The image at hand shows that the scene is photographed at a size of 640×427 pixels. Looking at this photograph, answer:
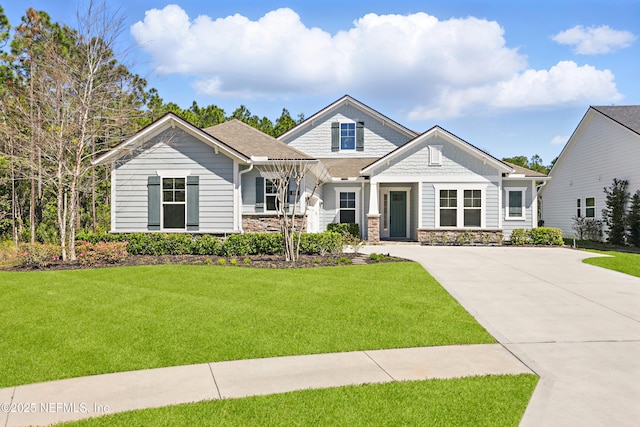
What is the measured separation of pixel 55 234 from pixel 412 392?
1827cm

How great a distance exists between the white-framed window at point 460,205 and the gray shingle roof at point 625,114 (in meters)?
7.38

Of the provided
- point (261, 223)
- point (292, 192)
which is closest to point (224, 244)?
point (261, 223)

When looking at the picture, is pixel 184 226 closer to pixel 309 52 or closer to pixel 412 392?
pixel 309 52

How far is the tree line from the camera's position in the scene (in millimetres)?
14008

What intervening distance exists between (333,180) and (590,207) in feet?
45.9

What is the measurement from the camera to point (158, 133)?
15.9 m

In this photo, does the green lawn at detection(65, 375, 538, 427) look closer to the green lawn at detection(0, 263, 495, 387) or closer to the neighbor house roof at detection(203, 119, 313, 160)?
the green lawn at detection(0, 263, 495, 387)

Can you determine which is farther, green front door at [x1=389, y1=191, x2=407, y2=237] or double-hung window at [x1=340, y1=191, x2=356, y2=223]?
green front door at [x1=389, y1=191, x2=407, y2=237]

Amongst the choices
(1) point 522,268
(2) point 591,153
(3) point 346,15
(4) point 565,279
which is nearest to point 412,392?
(4) point 565,279

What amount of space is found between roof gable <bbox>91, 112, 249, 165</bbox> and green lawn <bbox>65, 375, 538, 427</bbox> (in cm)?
1186

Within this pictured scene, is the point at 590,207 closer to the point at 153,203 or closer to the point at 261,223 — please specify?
the point at 261,223

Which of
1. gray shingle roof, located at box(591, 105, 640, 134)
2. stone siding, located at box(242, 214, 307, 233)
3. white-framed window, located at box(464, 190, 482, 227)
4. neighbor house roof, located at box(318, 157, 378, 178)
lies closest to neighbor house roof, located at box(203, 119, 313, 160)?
stone siding, located at box(242, 214, 307, 233)

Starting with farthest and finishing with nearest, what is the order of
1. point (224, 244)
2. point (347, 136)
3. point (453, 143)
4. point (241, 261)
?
point (347, 136) → point (453, 143) → point (224, 244) → point (241, 261)

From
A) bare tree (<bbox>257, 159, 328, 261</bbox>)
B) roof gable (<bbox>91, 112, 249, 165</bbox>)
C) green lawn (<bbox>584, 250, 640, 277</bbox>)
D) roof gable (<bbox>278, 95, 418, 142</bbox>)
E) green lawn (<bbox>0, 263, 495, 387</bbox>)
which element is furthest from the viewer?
roof gable (<bbox>278, 95, 418, 142</bbox>)
